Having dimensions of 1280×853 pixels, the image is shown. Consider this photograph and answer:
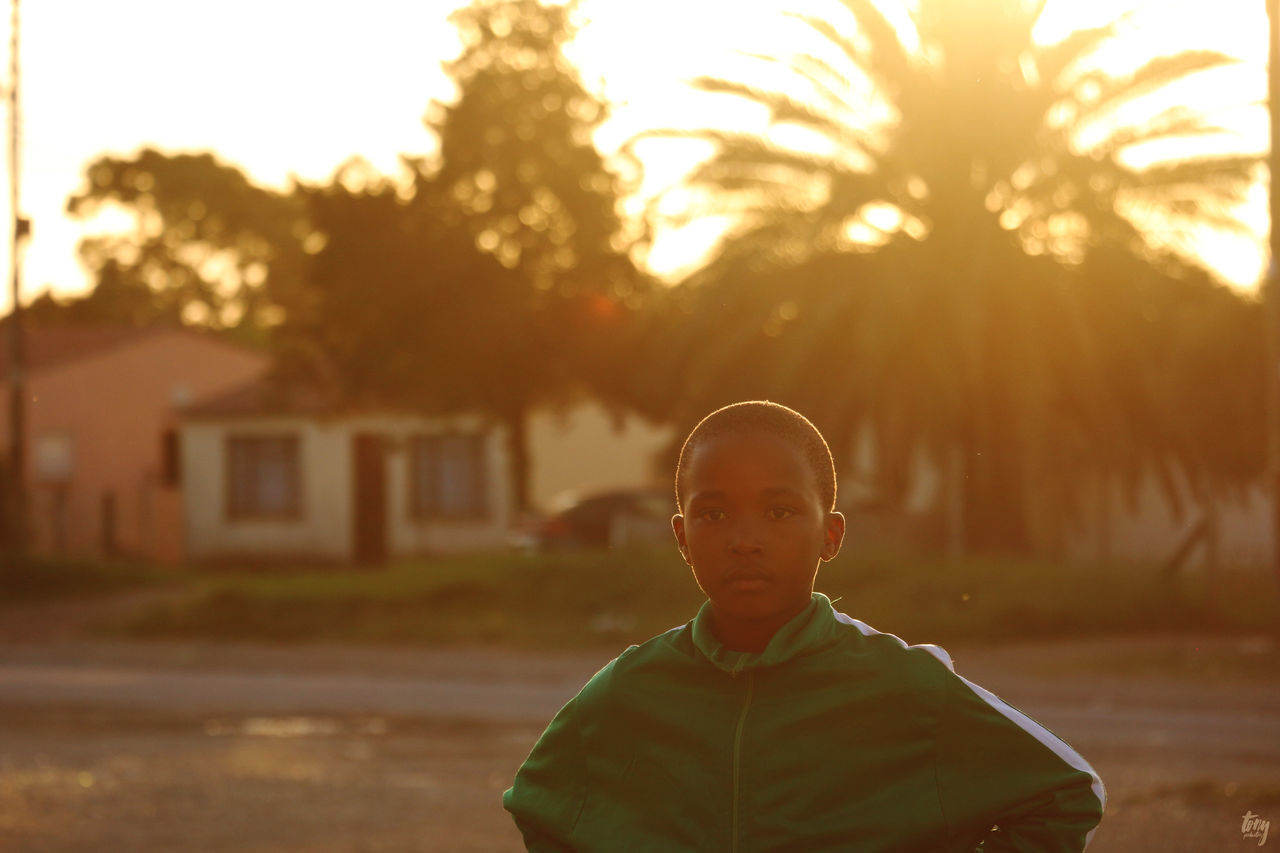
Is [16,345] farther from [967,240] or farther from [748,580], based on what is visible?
[748,580]

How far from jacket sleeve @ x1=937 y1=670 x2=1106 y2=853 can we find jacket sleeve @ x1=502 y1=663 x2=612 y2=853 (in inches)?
20.9

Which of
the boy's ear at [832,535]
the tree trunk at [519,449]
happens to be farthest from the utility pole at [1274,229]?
the boy's ear at [832,535]

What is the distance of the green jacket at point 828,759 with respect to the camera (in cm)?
250

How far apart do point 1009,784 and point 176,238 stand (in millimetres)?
62673

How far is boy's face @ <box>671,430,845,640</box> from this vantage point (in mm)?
2564

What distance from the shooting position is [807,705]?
255 centimetres

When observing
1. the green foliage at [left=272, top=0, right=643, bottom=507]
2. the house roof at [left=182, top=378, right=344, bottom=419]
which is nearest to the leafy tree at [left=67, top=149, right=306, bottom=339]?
the house roof at [left=182, top=378, right=344, bottom=419]

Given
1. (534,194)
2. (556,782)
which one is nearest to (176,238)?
(534,194)

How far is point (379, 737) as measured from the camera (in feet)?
40.6

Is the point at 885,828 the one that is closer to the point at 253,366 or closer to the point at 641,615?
the point at 641,615

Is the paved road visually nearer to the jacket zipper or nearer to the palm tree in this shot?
the palm tree

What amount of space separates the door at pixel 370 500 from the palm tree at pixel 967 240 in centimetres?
1539

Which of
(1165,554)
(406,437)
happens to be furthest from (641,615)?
(406,437)

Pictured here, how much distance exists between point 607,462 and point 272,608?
1933 cm
